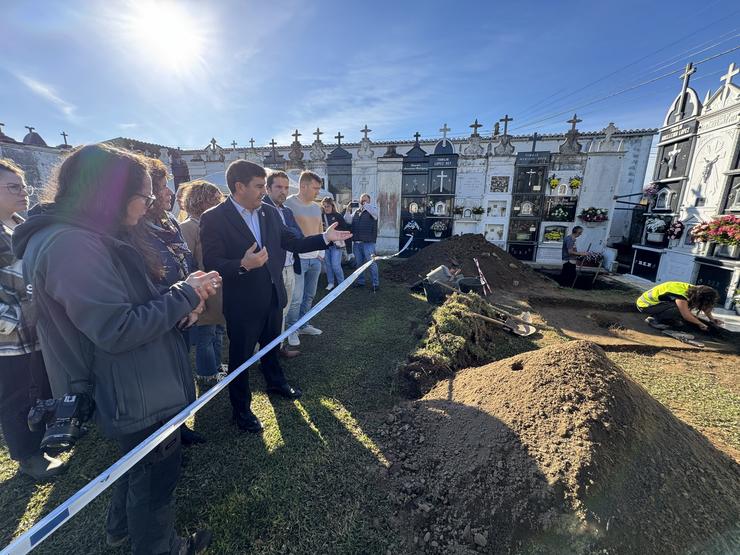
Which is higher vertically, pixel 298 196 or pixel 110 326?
pixel 298 196

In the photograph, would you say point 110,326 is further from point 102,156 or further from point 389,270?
point 389,270

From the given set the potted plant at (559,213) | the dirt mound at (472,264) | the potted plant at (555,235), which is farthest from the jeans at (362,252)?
the potted plant at (559,213)

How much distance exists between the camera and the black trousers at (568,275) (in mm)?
8195

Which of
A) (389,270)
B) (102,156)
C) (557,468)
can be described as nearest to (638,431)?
(557,468)

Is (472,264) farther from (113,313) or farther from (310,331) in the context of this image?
(113,313)

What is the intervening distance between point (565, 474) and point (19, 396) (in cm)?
315

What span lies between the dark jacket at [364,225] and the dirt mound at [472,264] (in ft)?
5.87

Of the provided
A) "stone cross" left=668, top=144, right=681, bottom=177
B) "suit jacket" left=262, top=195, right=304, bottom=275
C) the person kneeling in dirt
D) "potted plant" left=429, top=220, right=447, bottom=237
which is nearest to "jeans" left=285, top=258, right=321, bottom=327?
"suit jacket" left=262, top=195, right=304, bottom=275

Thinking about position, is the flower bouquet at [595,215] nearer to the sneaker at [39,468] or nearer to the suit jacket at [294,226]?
the suit jacket at [294,226]

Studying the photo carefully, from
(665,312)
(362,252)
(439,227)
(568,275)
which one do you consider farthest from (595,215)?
(362,252)

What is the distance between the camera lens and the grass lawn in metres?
1.74

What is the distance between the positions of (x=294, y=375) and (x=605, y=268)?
10.4 m

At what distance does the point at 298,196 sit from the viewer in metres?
4.04

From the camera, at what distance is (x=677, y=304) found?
200 inches
